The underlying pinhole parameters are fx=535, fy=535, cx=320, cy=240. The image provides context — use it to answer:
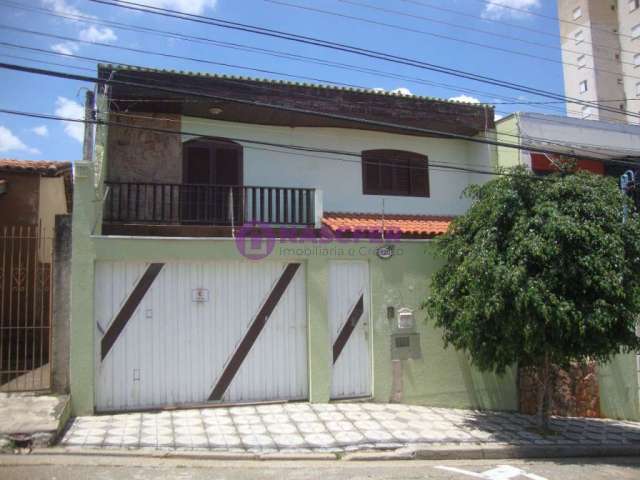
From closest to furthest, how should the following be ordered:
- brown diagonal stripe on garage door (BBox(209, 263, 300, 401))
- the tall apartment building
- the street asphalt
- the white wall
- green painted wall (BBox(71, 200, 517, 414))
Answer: the street asphalt, green painted wall (BBox(71, 200, 517, 414)), brown diagonal stripe on garage door (BBox(209, 263, 300, 401)), the white wall, the tall apartment building

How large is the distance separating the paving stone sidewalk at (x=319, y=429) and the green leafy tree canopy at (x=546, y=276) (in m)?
1.08

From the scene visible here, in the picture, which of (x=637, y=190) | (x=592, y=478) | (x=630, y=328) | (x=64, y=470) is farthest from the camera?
(x=637, y=190)

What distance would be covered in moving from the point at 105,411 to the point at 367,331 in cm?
419

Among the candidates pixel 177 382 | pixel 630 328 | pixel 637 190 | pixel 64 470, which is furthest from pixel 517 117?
pixel 64 470

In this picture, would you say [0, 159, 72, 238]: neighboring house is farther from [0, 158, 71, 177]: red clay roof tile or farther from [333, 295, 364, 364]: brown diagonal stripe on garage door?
[333, 295, 364, 364]: brown diagonal stripe on garage door

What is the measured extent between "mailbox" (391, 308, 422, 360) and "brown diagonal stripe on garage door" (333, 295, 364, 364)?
2.05 ft

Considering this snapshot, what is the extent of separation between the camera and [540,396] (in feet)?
26.4

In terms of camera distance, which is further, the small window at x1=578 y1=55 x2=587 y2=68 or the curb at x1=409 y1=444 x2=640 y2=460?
the small window at x1=578 y1=55 x2=587 y2=68

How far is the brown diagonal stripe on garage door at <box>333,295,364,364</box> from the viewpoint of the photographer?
877cm

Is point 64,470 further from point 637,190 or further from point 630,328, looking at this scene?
point 637,190

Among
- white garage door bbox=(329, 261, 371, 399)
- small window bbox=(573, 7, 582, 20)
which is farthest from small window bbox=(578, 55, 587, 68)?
white garage door bbox=(329, 261, 371, 399)

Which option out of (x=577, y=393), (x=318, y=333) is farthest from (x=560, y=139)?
(x=318, y=333)

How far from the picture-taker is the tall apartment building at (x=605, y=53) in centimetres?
4456

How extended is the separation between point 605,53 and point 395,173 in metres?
42.9
